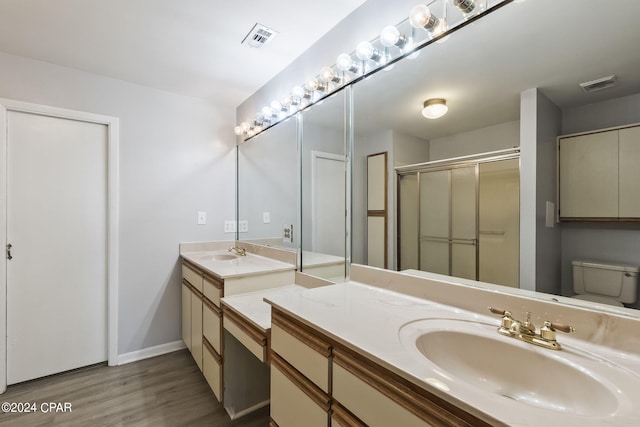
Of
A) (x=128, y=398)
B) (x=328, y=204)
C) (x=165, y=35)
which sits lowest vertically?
(x=128, y=398)

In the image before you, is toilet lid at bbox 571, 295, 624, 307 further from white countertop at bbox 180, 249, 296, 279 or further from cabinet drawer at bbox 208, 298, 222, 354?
cabinet drawer at bbox 208, 298, 222, 354

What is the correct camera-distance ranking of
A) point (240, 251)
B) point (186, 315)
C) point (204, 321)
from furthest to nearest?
point (240, 251) < point (186, 315) < point (204, 321)

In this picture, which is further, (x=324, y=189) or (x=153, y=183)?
(x=153, y=183)

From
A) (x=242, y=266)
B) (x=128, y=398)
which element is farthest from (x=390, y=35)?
(x=128, y=398)

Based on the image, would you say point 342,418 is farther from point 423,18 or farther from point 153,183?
point 153,183

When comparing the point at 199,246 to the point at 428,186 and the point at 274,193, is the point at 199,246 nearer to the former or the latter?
the point at 274,193

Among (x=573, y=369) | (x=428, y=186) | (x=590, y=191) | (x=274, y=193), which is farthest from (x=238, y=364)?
(x=590, y=191)

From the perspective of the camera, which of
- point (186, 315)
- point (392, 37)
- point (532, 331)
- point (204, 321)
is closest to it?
point (532, 331)

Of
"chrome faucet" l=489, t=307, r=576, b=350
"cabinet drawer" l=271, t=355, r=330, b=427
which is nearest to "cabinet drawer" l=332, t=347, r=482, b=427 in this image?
"cabinet drawer" l=271, t=355, r=330, b=427

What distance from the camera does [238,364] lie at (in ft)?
5.53

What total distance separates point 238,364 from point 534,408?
1.54 m

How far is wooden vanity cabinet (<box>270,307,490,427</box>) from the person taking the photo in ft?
2.12

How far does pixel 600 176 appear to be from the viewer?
0.84 m

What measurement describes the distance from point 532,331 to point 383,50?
132cm
